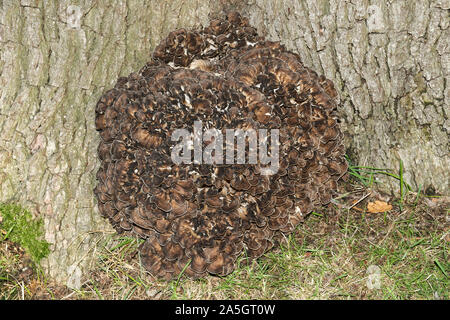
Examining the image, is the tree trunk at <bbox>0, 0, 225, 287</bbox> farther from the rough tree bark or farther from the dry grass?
the dry grass

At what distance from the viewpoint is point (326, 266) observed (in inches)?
169

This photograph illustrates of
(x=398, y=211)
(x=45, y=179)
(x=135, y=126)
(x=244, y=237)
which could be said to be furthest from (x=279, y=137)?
(x=45, y=179)

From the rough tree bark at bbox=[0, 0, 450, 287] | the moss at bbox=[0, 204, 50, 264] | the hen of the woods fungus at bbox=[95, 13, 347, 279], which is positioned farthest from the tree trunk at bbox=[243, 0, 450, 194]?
the moss at bbox=[0, 204, 50, 264]

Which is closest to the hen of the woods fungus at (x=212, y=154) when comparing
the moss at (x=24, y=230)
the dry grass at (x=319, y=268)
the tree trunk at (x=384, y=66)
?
the dry grass at (x=319, y=268)

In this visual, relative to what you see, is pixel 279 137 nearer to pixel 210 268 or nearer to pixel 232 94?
pixel 232 94

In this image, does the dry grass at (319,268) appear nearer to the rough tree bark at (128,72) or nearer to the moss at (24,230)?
the moss at (24,230)

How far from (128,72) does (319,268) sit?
2.77 meters

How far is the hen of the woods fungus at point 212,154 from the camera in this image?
3883 millimetres

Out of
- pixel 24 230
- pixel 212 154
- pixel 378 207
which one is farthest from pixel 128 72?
pixel 378 207

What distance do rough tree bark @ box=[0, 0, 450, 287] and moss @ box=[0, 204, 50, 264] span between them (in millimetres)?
78

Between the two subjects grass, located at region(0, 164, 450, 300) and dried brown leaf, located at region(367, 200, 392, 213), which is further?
dried brown leaf, located at region(367, 200, 392, 213)

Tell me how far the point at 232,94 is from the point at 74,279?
91.8 inches

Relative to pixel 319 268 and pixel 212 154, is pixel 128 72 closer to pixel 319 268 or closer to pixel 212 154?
pixel 212 154

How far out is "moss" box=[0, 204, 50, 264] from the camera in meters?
4.10
